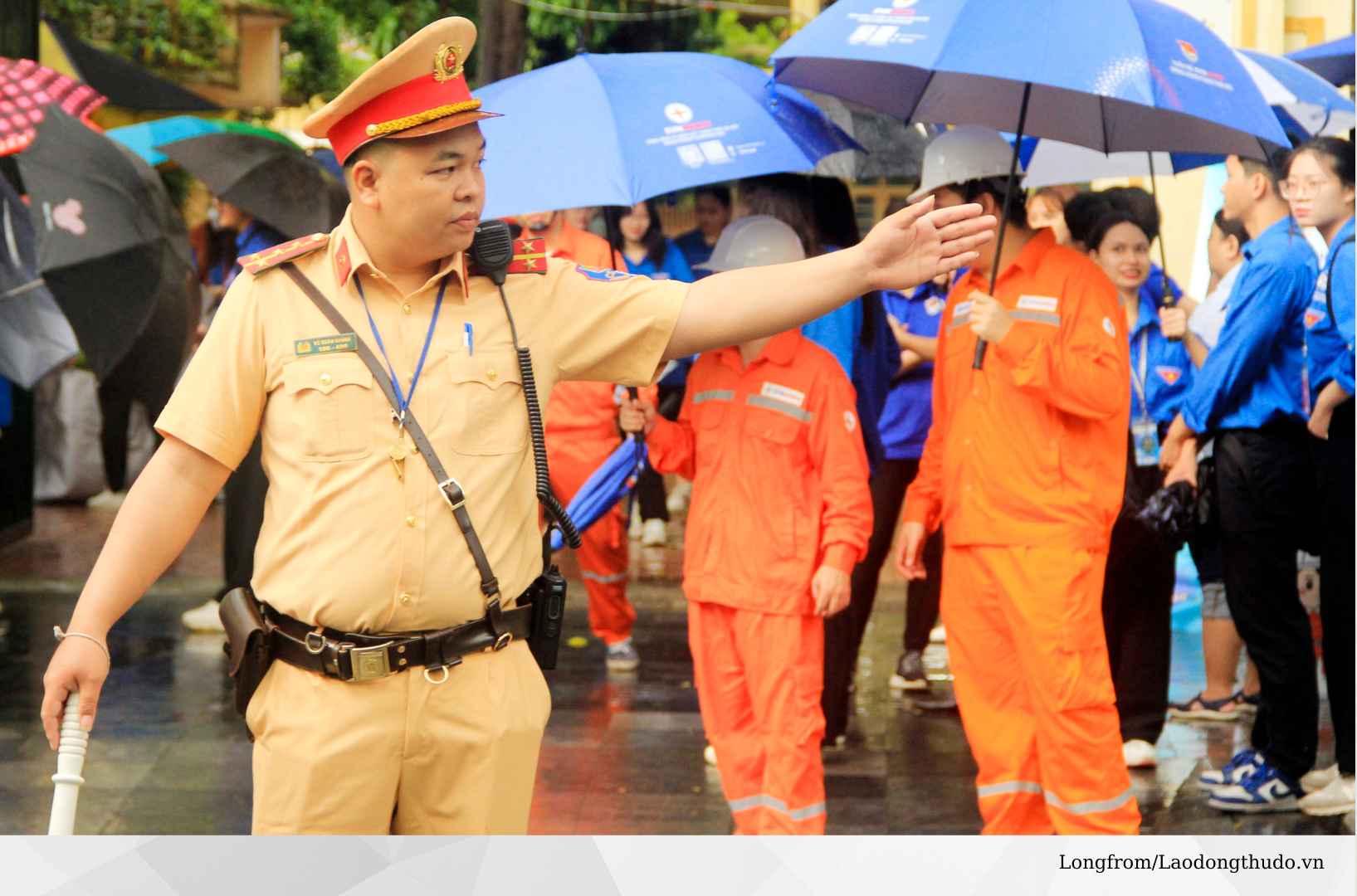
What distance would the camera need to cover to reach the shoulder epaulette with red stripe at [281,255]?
8.77 feet

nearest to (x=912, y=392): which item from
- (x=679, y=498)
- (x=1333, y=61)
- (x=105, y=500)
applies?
(x=1333, y=61)

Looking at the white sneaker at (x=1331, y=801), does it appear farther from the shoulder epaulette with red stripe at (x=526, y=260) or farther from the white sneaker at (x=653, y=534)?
the white sneaker at (x=653, y=534)

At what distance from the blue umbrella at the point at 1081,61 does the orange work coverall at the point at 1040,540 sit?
0.18 meters

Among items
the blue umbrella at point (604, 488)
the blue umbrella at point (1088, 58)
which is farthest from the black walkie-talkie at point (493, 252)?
the blue umbrella at point (604, 488)

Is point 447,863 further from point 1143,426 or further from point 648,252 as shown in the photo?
point 648,252

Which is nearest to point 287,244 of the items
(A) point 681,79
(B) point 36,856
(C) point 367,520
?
(C) point 367,520

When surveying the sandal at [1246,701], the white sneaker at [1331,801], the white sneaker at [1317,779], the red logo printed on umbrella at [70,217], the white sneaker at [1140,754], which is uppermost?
the red logo printed on umbrella at [70,217]

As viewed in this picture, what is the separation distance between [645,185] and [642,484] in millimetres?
4124

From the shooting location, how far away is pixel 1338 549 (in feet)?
15.4

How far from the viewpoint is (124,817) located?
4918 millimetres

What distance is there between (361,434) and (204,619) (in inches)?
206

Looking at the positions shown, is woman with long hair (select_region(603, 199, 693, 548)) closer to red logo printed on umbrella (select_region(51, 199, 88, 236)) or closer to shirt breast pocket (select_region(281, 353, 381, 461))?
red logo printed on umbrella (select_region(51, 199, 88, 236))

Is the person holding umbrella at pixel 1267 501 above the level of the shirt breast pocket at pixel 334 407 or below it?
below

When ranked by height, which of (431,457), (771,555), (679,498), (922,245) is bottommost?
(679,498)
